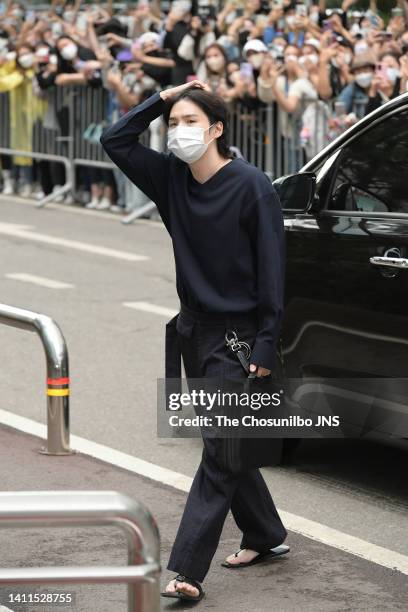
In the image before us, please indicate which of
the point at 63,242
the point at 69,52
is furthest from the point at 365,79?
the point at 69,52

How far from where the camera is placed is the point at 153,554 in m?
2.74

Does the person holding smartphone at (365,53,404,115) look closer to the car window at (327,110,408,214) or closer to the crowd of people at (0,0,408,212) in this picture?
the crowd of people at (0,0,408,212)

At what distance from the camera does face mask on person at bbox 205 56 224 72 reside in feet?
50.5

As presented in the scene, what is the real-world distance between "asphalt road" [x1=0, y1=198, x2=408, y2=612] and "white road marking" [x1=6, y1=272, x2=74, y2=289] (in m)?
0.07

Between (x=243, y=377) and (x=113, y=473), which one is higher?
(x=243, y=377)

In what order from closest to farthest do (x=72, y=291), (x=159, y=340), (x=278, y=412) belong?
(x=278, y=412), (x=159, y=340), (x=72, y=291)

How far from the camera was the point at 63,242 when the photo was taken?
14.8 metres

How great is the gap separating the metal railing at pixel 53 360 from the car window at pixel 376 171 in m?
1.33

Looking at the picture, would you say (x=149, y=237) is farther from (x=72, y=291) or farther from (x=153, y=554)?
(x=153, y=554)

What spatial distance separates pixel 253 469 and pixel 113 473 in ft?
5.45

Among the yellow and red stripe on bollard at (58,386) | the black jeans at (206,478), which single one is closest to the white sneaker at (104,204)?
the yellow and red stripe on bollard at (58,386)

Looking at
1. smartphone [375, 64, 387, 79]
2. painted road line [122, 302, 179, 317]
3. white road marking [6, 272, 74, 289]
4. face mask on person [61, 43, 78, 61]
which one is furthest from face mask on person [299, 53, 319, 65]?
painted road line [122, 302, 179, 317]

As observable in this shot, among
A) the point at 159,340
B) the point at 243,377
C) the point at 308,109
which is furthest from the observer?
the point at 308,109

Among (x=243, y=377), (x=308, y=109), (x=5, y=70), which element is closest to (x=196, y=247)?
(x=243, y=377)
